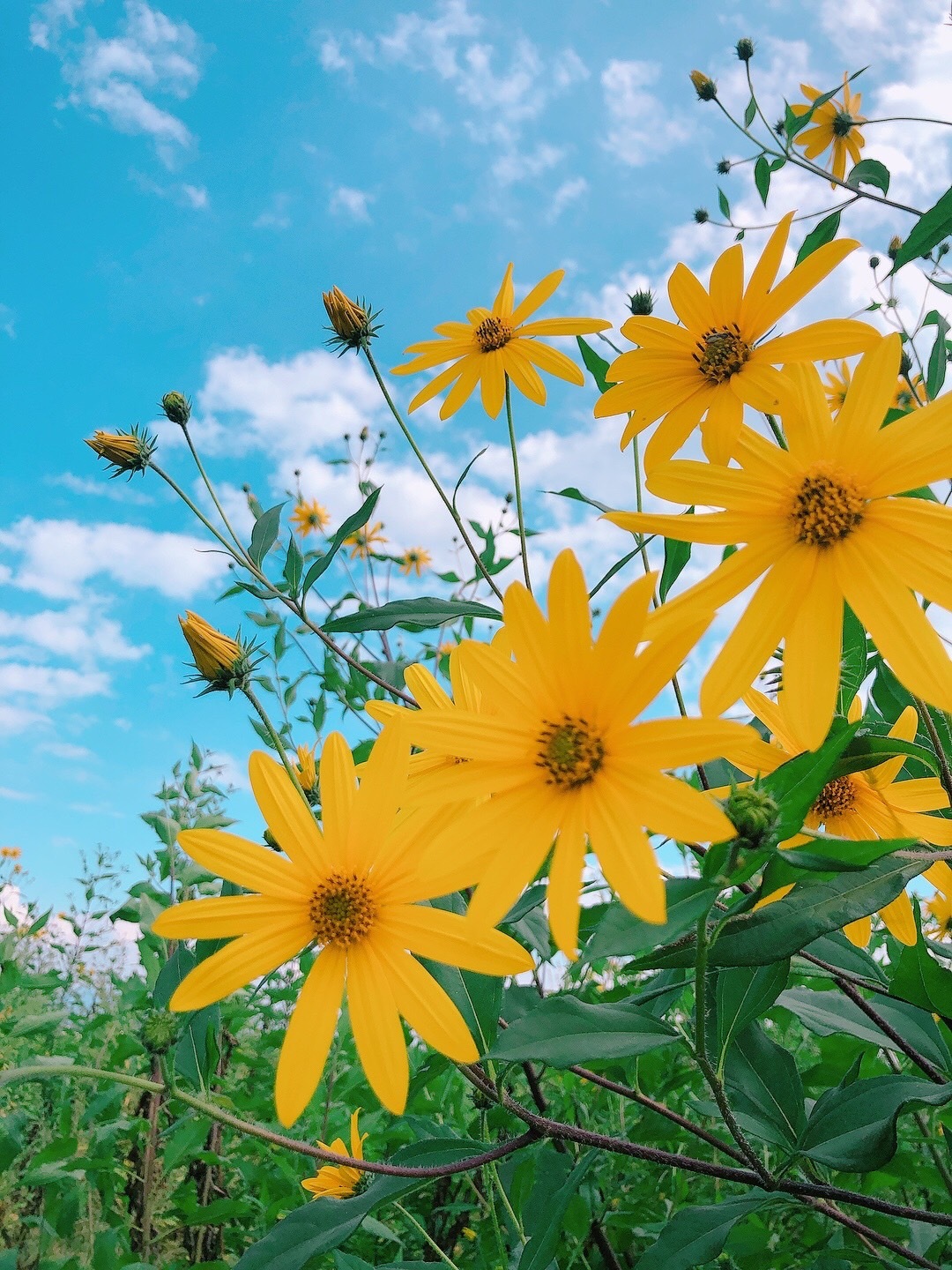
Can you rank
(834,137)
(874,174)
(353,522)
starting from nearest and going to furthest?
(353,522) → (874,174) → (834,137)

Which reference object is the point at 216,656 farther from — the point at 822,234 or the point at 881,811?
the point at 822,234

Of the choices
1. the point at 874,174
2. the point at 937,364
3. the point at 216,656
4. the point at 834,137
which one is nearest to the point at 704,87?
the point at 834,137

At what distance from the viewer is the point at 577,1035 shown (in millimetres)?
721

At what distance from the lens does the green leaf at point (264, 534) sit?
1403mm

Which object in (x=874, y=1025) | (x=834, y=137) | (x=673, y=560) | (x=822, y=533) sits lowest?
(x=874, y=1025)

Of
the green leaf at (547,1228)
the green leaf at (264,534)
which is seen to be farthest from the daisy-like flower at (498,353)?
the green leaf at (547,1228)

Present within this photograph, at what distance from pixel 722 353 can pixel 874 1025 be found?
787mm

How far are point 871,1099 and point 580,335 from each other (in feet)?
3.40

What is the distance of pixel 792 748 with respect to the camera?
830 millimetres

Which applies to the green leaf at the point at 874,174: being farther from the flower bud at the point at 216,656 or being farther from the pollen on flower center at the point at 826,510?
the flower bud at the point at 216,656

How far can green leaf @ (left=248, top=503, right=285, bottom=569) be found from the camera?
1403 millimetres

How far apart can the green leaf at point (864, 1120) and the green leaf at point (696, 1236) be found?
0.09 metres

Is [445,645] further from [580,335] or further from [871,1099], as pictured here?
[871,1099]

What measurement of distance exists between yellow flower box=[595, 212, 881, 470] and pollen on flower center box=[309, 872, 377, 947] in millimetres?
509
